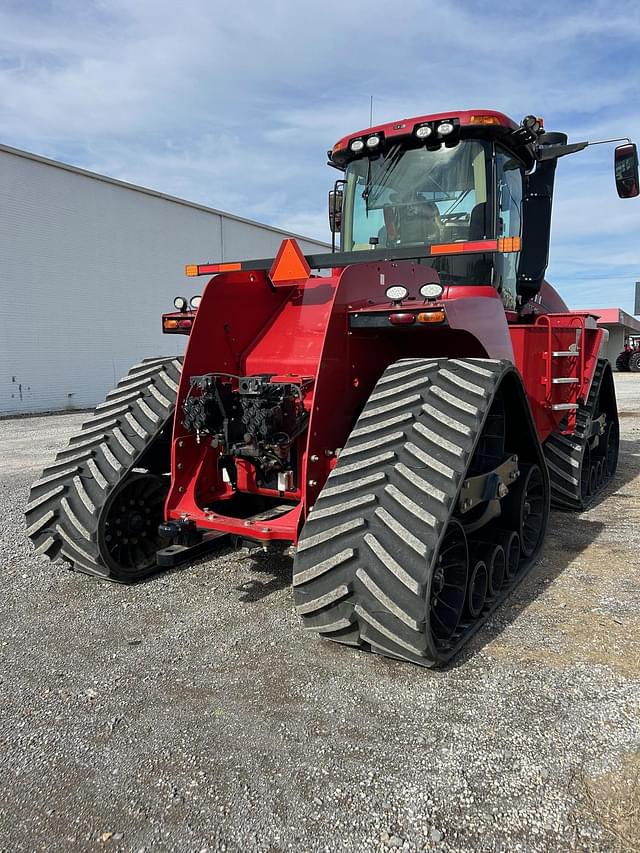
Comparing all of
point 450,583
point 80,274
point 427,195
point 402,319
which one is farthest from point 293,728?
point 80,274

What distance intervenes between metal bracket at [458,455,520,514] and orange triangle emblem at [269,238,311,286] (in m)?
1.66

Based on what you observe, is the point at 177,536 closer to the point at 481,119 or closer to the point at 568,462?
the point at 481,119

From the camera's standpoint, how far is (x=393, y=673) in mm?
3092

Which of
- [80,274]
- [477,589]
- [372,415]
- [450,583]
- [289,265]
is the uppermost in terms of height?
[80,274]

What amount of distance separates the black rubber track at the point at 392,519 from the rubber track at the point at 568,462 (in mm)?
3171

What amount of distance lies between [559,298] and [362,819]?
6.49 metres

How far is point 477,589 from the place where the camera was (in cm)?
371

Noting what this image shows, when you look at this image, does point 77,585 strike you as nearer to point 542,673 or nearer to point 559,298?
point 542,673

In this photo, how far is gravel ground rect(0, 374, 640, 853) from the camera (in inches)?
84.9

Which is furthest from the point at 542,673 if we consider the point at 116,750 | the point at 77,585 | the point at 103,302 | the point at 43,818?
the point at 103,302

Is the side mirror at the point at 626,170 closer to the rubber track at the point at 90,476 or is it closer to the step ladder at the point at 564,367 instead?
the step ladder at the point at 564,367

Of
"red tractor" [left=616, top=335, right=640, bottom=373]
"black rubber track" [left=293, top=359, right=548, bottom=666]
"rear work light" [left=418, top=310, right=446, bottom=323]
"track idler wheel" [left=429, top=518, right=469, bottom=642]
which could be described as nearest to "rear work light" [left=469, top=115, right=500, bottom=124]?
"rear work light" [left=418, top=310, right=446, bottom=323]

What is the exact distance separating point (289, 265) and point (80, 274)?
1736 centimetres

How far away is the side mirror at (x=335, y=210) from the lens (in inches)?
221
